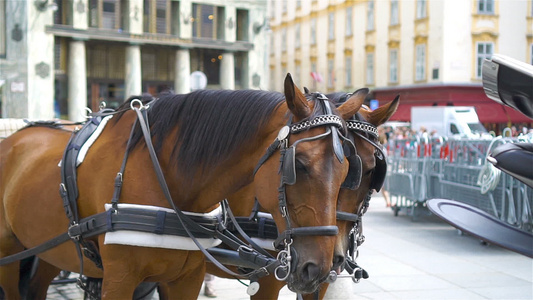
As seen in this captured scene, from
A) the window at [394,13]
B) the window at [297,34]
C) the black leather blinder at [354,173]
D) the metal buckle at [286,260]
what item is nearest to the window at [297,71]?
the window at [297,34]

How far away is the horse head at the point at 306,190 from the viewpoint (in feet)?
8.58

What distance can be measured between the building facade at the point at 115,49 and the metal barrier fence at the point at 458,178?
1655 cm

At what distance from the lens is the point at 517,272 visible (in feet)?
26.7

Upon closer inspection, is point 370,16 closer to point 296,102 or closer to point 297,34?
point 297,34

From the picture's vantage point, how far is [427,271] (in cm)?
801

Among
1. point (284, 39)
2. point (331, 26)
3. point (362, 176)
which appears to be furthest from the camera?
point (284, 39)

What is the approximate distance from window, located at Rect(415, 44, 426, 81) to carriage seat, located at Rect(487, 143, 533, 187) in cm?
3343

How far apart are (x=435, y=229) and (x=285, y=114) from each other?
371 inches

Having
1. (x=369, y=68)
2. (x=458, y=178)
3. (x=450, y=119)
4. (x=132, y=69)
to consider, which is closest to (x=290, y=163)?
(x=458, y=178)

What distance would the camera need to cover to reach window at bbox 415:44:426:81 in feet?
112

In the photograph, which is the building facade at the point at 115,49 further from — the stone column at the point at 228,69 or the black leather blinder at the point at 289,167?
the black leather blinder at the point at 289,167

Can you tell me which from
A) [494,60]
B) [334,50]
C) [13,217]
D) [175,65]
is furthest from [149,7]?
[494,60]

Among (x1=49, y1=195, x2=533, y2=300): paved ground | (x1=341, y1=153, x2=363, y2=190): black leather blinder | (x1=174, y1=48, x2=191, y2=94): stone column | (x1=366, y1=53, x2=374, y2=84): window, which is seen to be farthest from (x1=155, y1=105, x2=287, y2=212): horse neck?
(x1=366, y1=53, x2=374, y2=84): window

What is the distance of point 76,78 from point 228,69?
8.35m
